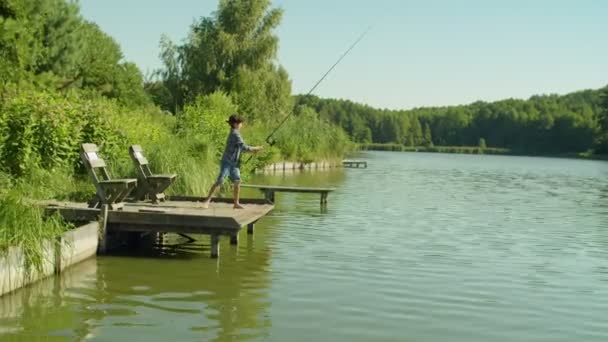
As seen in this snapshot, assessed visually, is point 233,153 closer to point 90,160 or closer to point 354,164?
point 90,160

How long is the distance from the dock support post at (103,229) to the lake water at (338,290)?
0.24 m

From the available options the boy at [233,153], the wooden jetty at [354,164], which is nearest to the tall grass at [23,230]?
the boy at [233,153]

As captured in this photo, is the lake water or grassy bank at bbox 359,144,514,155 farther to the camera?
grassy bank at bbox 359,144,514,155

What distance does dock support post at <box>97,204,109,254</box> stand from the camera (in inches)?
480

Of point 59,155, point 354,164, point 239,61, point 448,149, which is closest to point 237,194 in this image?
point 59,155

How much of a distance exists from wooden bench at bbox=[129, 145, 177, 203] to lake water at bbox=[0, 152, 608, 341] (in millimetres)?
1090

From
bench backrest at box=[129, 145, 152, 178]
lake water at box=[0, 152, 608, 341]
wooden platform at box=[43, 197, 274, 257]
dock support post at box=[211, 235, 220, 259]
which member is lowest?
lake water at box=[0, 152, 608, 341]

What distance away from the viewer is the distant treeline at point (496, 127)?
486ft

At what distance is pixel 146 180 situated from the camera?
47.5 ft

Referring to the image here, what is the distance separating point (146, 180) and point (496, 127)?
17045cm

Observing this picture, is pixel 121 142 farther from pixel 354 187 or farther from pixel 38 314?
pixel 354 187

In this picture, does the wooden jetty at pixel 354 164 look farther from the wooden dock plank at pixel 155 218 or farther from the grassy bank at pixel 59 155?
the wooden dock plank at pixel 155 218

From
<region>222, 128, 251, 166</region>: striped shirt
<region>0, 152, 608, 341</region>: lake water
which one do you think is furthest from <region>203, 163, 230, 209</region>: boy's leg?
<region>0, 152, 608, 341</region>: lake water

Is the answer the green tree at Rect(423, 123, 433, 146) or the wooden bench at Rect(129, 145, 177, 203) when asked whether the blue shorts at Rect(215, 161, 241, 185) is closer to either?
the wooden bench at Rect(129, 145, 177, 203)
